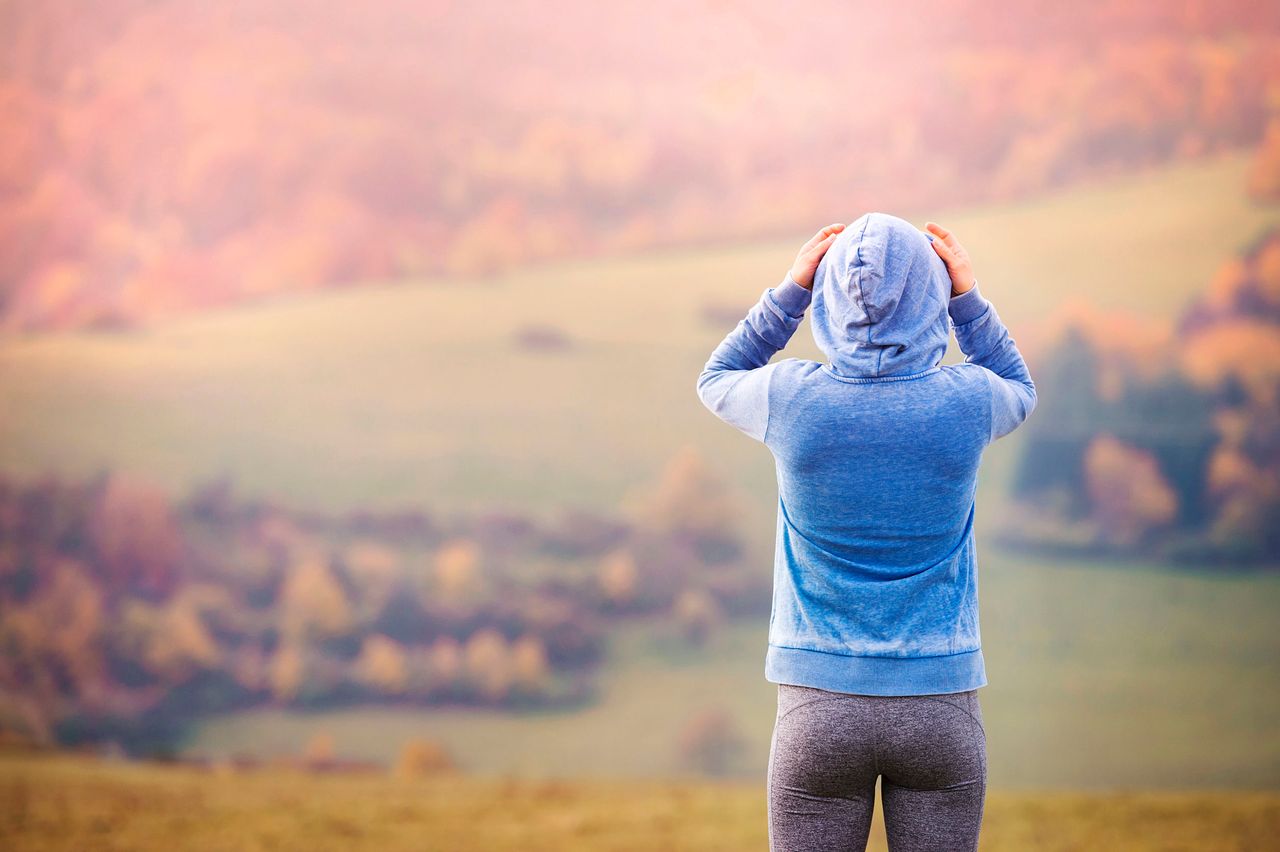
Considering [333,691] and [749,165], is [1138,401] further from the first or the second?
[333,691]

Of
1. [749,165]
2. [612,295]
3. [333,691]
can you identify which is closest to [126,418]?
[333,691]

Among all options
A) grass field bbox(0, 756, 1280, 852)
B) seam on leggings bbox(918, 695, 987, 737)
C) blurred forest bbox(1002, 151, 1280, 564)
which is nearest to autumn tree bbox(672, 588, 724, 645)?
grass field bbox(0, 756, 1280, 852)

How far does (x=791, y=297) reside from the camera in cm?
138

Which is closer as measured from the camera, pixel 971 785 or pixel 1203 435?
pixel 971 785

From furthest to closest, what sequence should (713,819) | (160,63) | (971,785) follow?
(160,63) < (713,819) < (971,785)

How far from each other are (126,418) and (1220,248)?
330cm

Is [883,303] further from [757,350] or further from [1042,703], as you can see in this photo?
[1042,703]

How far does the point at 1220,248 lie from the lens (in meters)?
3.43

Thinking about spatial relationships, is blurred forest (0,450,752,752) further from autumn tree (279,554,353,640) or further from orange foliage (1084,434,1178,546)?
orange foliage (1084,434,1178,546)

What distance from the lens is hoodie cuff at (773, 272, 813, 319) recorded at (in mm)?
1376

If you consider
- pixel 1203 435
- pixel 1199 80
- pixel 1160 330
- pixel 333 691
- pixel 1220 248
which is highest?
pixel 1199 80

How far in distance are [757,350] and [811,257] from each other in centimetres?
13

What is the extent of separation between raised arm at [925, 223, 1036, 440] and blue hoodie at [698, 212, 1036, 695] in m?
0.05

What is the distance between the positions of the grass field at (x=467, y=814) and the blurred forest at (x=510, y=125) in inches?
55.4
